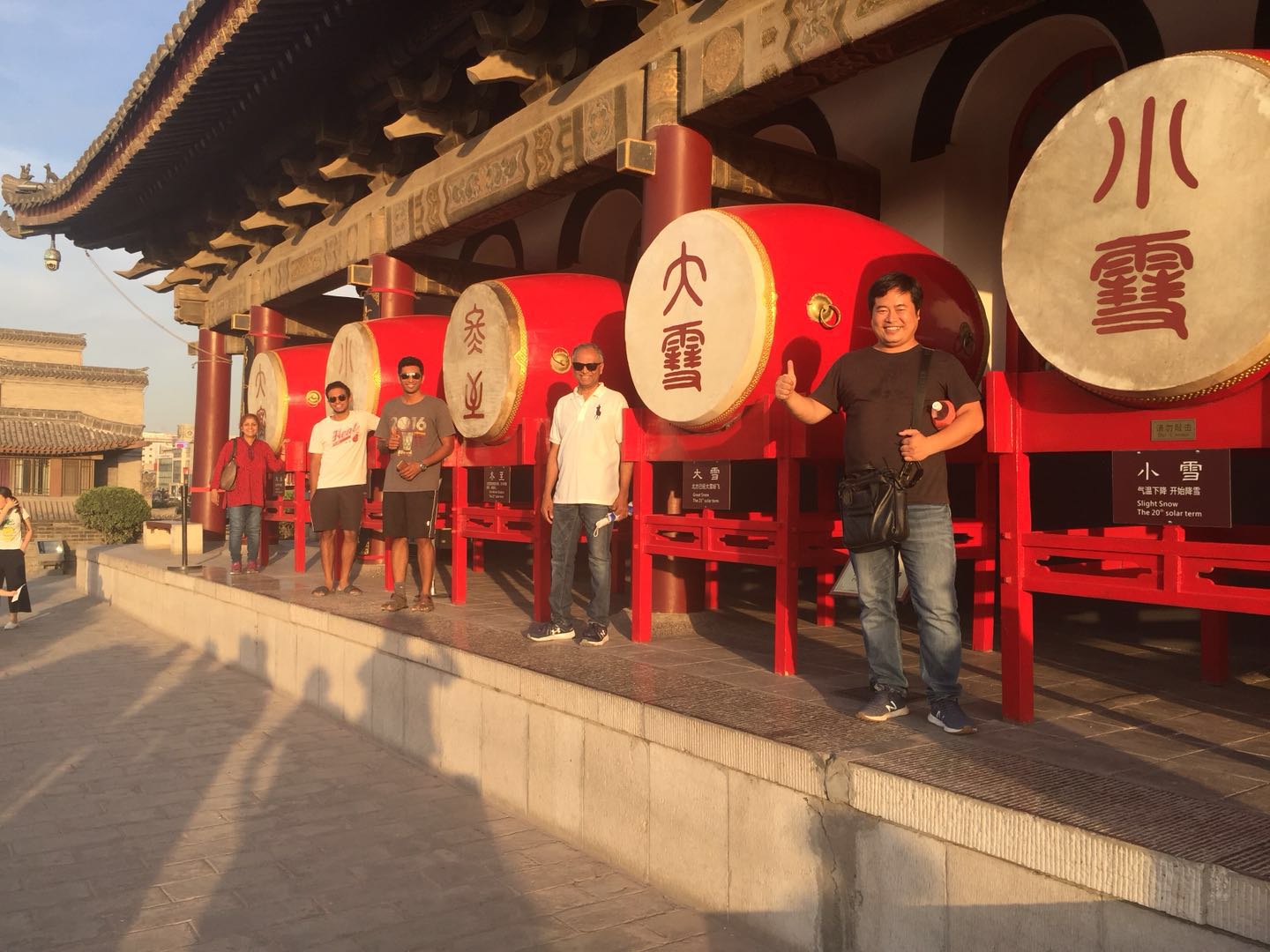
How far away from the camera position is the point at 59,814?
4508 millimetres

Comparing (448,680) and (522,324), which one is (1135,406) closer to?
(448,680)

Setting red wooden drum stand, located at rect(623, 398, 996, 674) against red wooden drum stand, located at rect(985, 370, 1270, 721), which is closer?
red wooden drum stand, located at rect(985, 370, 1270, 721)

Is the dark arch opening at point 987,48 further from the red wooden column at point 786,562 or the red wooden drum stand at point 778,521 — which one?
the red wooden column at point 786,562

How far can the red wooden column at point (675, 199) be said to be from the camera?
571cm

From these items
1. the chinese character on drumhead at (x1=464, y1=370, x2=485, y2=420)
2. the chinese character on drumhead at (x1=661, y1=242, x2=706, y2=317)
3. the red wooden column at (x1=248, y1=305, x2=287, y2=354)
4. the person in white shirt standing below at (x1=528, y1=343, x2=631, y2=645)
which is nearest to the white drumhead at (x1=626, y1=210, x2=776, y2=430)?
the chinese character on drumhead at (x1=661, y1=242, x2=706, y2=317)

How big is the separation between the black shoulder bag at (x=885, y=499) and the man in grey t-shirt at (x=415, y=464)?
3490 mm

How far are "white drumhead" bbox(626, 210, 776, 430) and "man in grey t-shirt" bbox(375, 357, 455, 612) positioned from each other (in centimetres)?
194

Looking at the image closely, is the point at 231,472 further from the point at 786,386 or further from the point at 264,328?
Result: the point at 786,386

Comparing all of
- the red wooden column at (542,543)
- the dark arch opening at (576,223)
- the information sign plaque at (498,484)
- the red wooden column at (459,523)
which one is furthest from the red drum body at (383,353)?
the red wooden column at (542,543)

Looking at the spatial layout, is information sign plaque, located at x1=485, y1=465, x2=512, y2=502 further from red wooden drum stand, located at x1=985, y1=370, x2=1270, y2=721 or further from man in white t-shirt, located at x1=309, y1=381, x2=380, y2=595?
red wooden drum stand, located at x1=985, y1=370, x2=1270, y2=721

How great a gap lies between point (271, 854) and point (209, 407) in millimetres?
11321

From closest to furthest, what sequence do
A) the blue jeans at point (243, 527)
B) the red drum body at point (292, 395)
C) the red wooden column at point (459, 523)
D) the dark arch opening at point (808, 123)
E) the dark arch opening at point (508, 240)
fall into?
the red wooden column at point (459, 523), the dark arch opening at point (808, 123), the blue jeans at point (243, 527), the red drum body at point (292, 395), the dark arch opening at point (508, 240)

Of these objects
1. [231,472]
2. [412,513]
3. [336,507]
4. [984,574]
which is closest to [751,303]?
[984,574]

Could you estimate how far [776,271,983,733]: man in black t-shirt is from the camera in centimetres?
339
